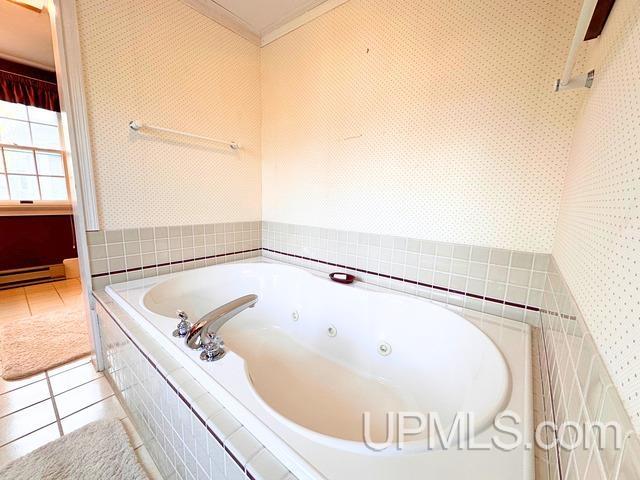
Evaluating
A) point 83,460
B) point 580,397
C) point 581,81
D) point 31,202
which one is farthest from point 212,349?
point 31,202

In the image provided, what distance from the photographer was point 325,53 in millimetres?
1708

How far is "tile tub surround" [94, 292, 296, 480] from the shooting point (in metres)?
0.61

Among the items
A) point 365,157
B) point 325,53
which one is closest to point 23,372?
point 365,157

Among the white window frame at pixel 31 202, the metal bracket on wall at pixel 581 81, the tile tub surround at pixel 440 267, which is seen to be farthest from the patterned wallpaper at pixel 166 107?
the white window frame at pixel 31 202

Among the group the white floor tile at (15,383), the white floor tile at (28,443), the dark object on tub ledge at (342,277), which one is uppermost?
the dark object on tub ledge at (342,277)

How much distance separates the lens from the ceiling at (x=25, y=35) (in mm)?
1982

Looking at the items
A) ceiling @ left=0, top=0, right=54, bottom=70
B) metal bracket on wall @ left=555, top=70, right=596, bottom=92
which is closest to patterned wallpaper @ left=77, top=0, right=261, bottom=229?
ceiling @ left=0, top=0, right=54, bottom=70

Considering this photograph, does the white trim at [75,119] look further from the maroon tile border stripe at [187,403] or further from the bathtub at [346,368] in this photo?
the maroon tile border stripe at [187,403]

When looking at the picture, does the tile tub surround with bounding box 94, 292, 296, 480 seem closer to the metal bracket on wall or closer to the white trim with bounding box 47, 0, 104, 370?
the white trim with bounding box 47, 0, 104, 370

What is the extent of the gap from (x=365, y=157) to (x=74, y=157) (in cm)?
160

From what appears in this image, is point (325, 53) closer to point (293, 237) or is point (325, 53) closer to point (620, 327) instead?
Result: point (293, 237)

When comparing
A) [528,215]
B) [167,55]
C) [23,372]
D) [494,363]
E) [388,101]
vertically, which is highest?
[167,55]

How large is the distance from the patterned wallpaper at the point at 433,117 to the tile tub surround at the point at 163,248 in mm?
701

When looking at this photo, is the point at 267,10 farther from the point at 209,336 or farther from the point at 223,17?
the point at 209,336
